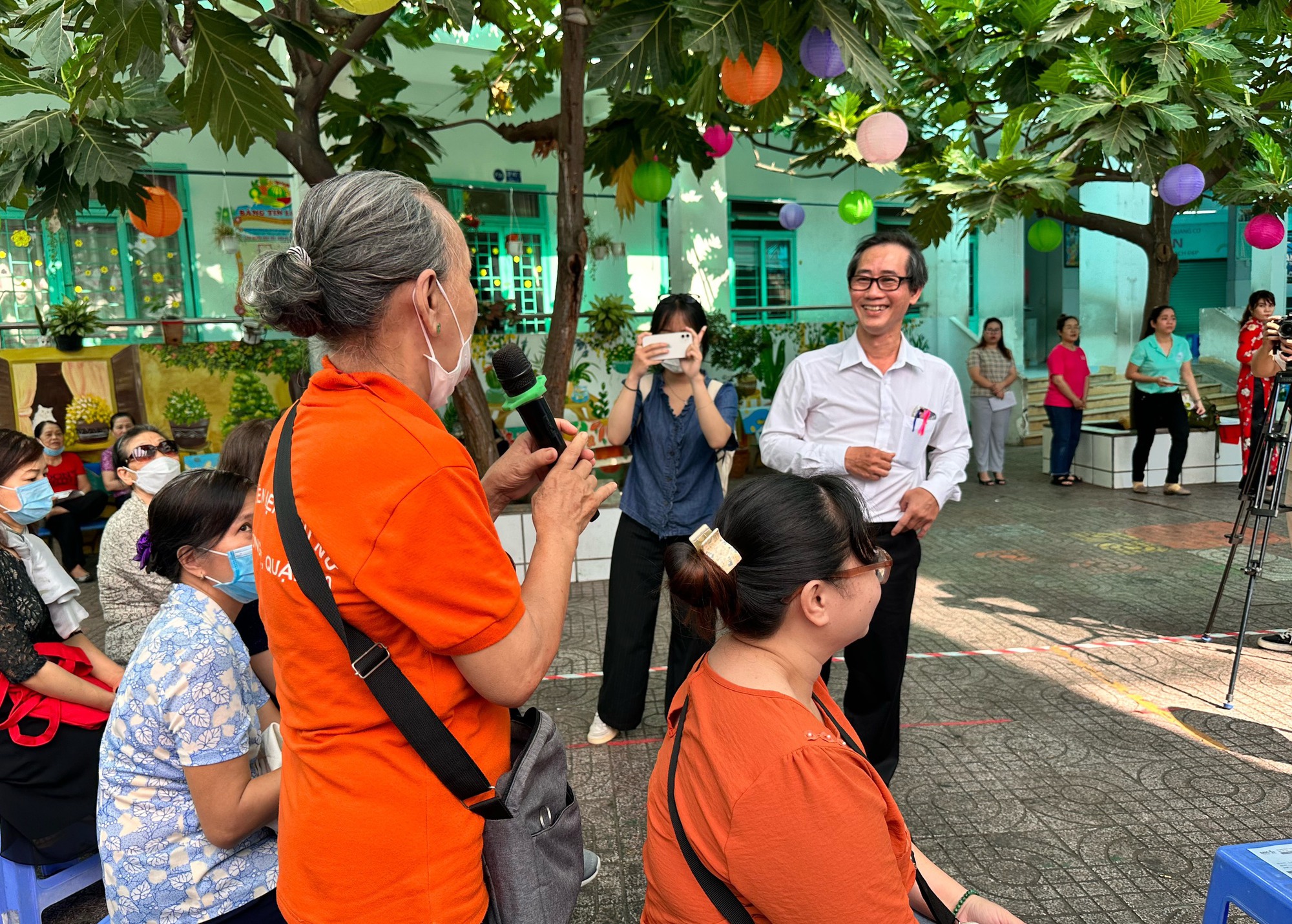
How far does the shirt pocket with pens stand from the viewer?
3.32 m

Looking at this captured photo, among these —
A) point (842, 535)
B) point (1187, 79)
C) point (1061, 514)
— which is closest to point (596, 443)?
point (1061, 514)

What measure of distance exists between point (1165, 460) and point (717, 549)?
9.96 m

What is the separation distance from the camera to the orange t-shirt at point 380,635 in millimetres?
1291

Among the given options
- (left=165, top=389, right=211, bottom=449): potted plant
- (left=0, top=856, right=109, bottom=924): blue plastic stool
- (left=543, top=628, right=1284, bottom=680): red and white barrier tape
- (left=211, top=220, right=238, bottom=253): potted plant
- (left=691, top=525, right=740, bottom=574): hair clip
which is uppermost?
(left=211, top=220, right=238, bottom=253): potted plant

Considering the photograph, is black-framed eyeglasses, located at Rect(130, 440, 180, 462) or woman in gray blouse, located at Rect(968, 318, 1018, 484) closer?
black-framed eyeglasses, located at Rect(130, 440, 180, 462)

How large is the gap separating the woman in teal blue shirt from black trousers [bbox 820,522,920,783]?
300 inches

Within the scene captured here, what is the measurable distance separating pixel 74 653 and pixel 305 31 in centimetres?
231

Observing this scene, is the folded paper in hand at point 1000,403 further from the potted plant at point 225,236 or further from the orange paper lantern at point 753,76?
the potted plant at point 225,236

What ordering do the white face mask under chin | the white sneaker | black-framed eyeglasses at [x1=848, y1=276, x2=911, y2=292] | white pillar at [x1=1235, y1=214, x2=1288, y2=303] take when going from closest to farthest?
the white face mask under chin → black-framed eyeglasses at [x1=848, y1=276, x2=911, y2=292] → the white sneaker → white pillar at [x1=1235, y1=214, x2=1288, y2=303]

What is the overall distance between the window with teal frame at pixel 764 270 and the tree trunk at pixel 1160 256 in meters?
6.38

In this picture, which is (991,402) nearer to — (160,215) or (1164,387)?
(1164,387)

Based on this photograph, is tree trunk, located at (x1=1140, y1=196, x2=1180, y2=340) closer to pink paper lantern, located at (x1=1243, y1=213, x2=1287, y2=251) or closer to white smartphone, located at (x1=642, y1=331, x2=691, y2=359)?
pink paper lantern, located at (x1=1243, y1=213, x2=1287, y2=251)

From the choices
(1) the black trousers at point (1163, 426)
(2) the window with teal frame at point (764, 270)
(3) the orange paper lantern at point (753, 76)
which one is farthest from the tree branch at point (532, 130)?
(2) the window with teal frame at point (764, 270)

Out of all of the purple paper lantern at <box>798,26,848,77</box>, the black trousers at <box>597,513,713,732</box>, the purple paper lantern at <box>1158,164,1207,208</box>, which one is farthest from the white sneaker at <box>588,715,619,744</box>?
the purple paper lantern at <box>1158,164,1207,208</box>
